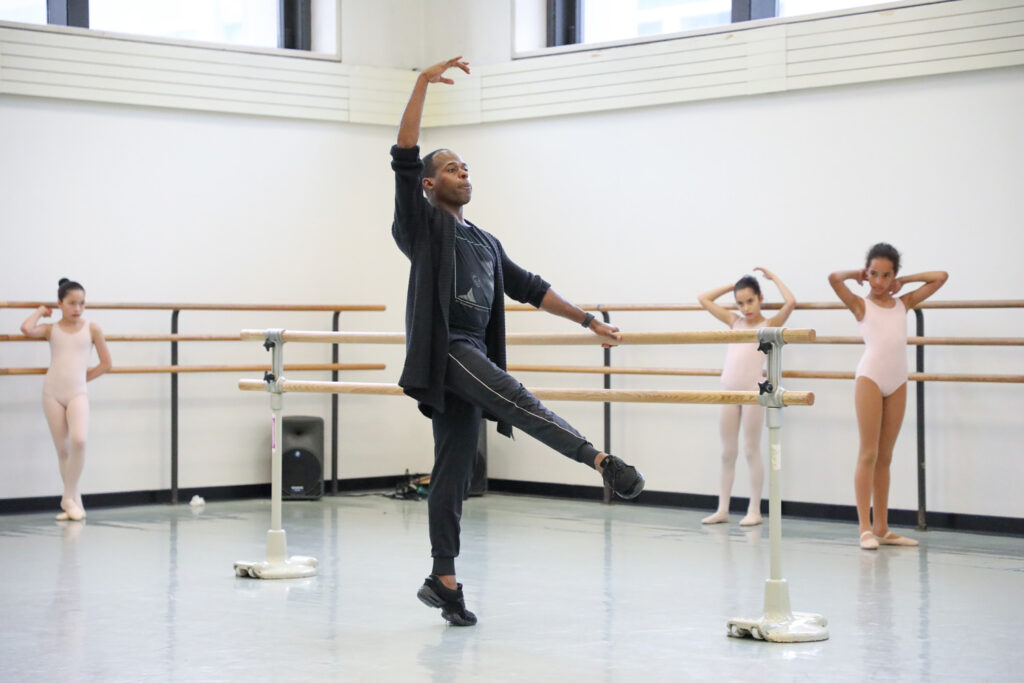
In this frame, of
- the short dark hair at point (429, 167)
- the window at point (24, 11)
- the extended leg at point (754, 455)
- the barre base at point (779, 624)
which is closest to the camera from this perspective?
the barre base at point (779, 624)

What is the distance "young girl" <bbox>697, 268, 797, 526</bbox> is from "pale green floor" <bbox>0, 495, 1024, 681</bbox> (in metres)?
0.25

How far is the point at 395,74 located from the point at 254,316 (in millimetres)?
1872

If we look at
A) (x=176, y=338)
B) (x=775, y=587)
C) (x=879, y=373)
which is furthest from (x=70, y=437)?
(x=775, y=587)

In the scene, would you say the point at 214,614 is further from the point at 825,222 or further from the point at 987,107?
the point at 987,107

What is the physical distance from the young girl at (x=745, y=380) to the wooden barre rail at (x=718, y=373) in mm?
230

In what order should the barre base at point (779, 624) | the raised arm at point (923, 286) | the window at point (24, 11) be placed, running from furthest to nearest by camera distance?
the window at point (24, 11)
the raised arm at point (923, 286)
the barre base at point (779, 624)

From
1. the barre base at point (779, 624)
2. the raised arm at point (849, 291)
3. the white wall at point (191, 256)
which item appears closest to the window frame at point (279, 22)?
the white wall at point (191, 256)

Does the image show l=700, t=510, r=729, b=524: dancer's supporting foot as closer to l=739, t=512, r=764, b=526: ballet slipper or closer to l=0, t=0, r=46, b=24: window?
l=739, t=512, r=764, b=526: ballet slipper

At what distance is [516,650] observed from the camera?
3471mm

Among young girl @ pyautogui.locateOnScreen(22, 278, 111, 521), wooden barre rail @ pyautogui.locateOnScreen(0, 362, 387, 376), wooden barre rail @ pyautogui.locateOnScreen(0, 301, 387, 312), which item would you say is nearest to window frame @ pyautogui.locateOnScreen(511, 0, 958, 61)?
wooden barre rail @ pyautogui.locateOnScreen(0, 301, 387, 312)

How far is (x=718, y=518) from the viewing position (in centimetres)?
643

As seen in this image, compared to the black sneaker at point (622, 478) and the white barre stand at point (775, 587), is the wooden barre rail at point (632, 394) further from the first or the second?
the black sneaker at point (622, 478)

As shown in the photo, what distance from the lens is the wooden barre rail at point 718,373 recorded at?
5.89 m

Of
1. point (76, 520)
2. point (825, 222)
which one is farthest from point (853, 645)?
point (76, 520)
